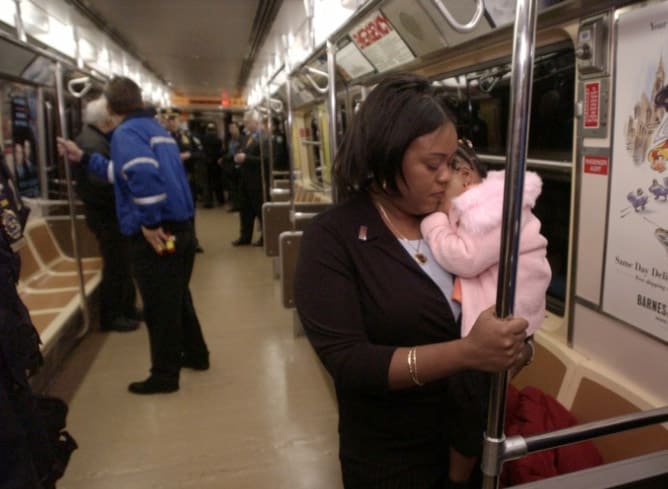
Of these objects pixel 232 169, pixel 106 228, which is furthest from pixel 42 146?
pixel 232 169

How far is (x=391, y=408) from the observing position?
1162mm

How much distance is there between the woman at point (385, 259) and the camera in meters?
0.99

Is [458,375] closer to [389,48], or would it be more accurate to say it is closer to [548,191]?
[548,191]

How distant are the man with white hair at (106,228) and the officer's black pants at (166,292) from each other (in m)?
1.16

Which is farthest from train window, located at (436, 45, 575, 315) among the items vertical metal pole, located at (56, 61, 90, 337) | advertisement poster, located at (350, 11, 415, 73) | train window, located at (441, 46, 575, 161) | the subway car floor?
vertical metal pole, located at (56, 61, 90, 337)

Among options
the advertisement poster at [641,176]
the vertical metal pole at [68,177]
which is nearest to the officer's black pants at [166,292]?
the vertical metal pole at [68,177]

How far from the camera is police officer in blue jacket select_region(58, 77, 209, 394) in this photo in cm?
270

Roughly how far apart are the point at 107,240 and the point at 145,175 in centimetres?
158

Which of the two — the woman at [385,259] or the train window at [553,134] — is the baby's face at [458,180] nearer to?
the woman at [385,259]

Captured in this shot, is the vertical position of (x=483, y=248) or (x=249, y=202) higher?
(x=483, y=248)

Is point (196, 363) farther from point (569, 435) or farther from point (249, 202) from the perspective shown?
point (249, 202)

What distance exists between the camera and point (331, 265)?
3.36 ft

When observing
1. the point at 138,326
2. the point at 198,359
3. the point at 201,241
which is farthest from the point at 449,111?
the point at 201,241

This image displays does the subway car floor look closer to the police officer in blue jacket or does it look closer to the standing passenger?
the police officer in blue jacket
